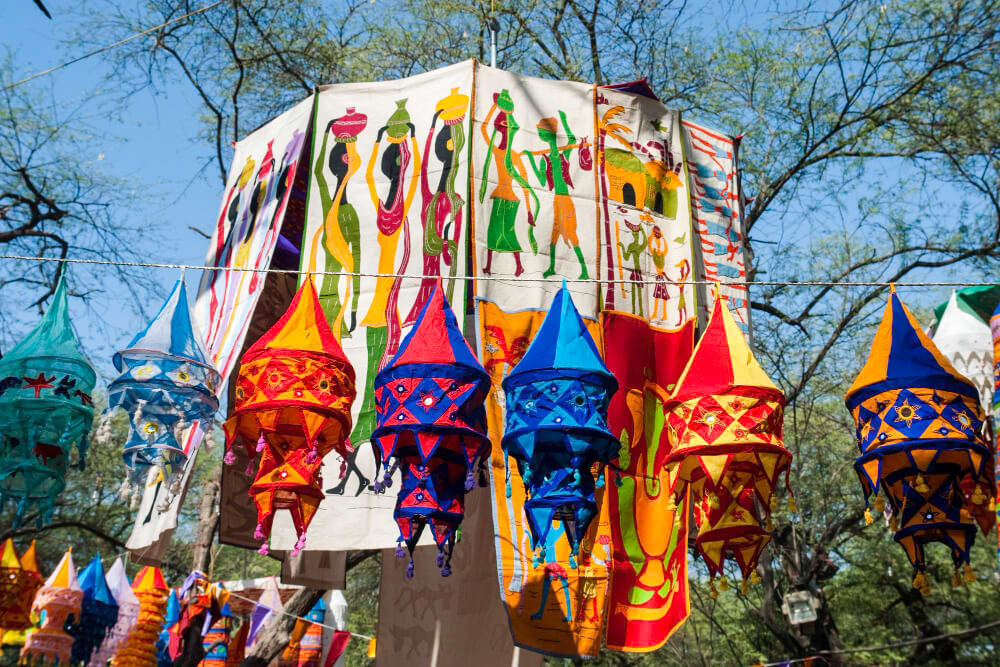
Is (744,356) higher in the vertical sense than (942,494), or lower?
higher

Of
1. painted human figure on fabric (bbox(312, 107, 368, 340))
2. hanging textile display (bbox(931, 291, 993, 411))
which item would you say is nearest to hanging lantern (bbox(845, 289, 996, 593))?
hanging textile display (bbox(931, 291, 993, 411))

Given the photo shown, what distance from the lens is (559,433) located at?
5215mm

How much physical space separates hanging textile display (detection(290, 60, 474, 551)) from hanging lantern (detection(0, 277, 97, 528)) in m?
2.08

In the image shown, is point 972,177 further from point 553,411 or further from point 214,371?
point 214,371

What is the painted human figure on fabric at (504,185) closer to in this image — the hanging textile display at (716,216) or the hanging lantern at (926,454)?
the hanging textile display at (716,216)

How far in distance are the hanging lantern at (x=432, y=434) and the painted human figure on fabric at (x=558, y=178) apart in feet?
7.67

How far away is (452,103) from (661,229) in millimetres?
2118

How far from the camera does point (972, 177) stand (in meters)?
11.8

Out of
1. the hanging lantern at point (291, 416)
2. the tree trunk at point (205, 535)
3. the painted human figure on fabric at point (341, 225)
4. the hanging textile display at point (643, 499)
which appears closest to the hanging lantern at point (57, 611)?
the tree trunk at point (205, 535)

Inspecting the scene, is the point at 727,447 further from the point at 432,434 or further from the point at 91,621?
the point at 91,621

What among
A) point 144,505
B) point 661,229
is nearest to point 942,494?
point 661,229

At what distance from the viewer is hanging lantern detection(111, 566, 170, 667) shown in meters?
10.8

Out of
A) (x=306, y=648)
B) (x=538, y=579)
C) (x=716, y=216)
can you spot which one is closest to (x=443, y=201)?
(x=716, y=216)

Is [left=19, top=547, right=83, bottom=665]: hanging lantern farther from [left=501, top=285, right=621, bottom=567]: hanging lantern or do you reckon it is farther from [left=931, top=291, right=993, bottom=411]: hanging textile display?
[left=931, top=291, right=993, bottom=411]: hanging textile display
